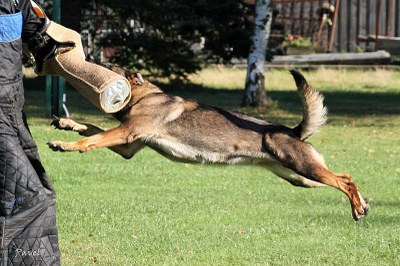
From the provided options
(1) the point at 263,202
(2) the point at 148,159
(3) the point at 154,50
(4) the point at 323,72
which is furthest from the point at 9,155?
(4) the point at 323,72

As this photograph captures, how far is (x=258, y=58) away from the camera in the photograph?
2045cm

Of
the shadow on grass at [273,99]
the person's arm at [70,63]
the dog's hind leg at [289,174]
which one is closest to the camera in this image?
the person's arm at [70,63]

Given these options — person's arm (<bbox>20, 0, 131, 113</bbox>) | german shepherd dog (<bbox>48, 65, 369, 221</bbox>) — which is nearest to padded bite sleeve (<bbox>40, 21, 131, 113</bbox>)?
person's arm (<bbox>20, 0, 131, 113</bbox>)

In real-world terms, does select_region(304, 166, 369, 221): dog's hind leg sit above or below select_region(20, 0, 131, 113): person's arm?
below

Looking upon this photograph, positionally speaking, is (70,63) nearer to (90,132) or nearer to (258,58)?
(90,132)

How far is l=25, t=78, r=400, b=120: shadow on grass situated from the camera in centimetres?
1964

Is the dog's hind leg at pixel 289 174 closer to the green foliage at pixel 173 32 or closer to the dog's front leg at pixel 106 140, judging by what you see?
the dog's front leg at pixel 106 140

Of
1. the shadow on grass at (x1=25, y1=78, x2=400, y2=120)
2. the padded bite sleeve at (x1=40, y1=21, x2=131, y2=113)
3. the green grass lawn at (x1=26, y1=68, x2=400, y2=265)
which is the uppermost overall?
the padded bite sleeve at (x1=40, y1=21, x2=131, y2=113)

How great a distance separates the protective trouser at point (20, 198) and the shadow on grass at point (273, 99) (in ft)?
39.4

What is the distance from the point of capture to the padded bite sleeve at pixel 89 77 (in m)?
6.57

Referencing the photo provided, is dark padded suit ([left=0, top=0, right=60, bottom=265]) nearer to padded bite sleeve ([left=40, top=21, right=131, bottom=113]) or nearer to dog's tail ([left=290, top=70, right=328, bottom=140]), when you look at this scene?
padded bite sleeve ([left=40, top=21, right=131, bottom=113])

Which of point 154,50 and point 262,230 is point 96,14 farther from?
point 262,230

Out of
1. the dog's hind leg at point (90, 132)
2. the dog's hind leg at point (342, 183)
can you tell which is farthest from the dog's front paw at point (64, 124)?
the dog's hind leg at point (342, 183)

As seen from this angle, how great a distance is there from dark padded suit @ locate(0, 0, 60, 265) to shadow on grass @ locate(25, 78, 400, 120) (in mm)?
12014
